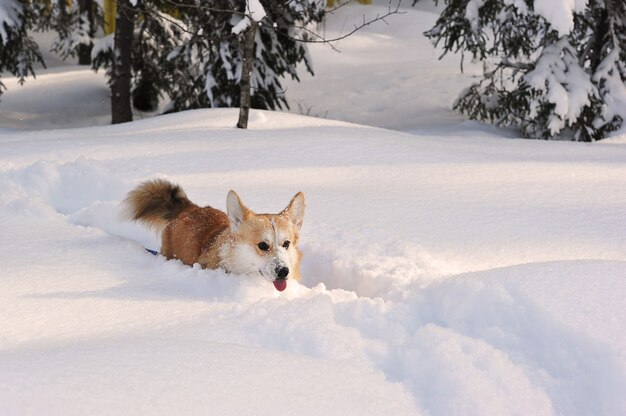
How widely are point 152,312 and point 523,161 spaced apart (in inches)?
213

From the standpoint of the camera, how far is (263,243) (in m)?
4.59

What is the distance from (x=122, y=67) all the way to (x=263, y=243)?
970 cm

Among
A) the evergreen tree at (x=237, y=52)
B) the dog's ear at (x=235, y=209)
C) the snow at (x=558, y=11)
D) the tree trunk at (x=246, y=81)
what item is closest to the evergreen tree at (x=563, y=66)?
the snow at (x=558, y=11)

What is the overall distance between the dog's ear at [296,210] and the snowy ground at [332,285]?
0.52 m

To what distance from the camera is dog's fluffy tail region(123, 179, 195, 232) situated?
5.64 m

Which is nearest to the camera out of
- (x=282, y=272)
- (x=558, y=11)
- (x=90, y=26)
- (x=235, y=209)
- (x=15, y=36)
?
(x=282, y=272)

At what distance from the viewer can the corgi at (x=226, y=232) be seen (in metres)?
4.57

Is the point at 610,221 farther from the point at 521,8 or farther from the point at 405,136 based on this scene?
the point at 521,8

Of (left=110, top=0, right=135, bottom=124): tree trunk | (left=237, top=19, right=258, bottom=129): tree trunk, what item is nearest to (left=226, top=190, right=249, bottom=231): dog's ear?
(left=237, top=19, right=258, bottom=129): tree trunk

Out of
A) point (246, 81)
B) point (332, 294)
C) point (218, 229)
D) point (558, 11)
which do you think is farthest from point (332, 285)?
point (558, 11)

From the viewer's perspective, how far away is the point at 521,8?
407 inches

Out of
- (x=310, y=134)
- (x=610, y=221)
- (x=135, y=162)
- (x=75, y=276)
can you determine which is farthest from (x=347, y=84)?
(x=75, y=276)

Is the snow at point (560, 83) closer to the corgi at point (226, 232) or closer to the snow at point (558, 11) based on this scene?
the snow at point (558, 11)

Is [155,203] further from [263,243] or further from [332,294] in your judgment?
[332,294]
